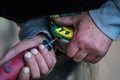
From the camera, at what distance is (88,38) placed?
500 millimetres

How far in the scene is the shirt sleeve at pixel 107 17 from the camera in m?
0.50

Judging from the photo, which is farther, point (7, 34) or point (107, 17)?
point (7, 34)

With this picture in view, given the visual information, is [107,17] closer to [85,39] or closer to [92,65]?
[85,39]

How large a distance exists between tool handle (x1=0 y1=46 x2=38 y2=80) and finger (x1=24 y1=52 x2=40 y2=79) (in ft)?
0.04

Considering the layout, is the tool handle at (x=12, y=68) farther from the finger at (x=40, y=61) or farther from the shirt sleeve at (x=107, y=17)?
the shirt sleeve at (x=107, y=17)

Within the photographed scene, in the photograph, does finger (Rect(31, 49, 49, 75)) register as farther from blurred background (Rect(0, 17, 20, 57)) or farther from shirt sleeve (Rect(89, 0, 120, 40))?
blurred background (Rect(0, 17, 20, 57))

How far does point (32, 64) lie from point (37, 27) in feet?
0.34

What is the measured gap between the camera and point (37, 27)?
0.59 meters

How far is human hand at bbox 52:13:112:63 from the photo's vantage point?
0.50 m

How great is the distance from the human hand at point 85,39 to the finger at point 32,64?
66 millimetres

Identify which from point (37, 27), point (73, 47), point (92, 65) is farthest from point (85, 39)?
point (92, 65)

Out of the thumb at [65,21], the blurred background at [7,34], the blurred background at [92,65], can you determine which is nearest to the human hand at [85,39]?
the thumb at [65,21]

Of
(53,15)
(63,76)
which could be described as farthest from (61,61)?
(53,15)

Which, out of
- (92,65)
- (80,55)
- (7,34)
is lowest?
(92,65)
